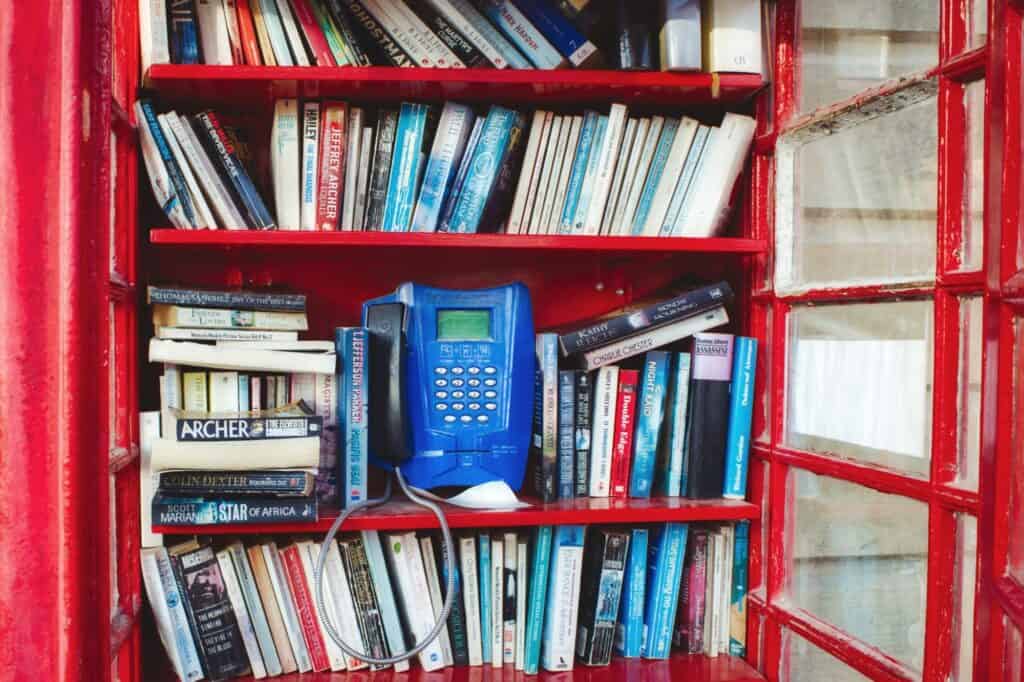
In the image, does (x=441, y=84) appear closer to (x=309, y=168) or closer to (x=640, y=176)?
(x=309, y=168)

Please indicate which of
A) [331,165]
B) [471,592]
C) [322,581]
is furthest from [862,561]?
[331,165]

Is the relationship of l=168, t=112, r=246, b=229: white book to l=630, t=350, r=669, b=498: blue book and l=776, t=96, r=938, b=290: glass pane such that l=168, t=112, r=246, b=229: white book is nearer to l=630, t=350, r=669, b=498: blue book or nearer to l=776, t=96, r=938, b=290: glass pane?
l=630, t=350, r=669, b=498: blue book

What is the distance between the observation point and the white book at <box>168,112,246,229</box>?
4.90 ft

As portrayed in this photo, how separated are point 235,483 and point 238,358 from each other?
0.20 m

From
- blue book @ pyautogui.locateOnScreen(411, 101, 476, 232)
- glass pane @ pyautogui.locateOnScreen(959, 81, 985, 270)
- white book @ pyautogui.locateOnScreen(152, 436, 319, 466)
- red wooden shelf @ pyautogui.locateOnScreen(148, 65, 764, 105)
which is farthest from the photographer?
blue book @ pyautogui.locateOnScreen(411, 101, 476, 232)

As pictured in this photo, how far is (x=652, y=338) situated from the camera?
1599 millimetres

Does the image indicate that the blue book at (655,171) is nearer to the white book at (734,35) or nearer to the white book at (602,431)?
the white book at (734,35)

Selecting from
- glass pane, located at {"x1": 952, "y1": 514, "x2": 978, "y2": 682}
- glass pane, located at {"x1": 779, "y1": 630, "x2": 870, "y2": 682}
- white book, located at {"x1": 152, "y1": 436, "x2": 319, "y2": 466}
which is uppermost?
white book, located at {"x1": 152, "y1": 436, "x2": 319, "y2": 466}

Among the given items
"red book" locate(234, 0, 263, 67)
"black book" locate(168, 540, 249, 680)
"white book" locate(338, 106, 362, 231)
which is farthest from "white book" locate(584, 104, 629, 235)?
"black book" locate(168, 540, 249, 680)

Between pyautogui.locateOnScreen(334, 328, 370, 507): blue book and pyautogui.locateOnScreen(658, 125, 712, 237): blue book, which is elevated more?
pyautogui.locateOnScreen(658, 125, 712, 237): blue book

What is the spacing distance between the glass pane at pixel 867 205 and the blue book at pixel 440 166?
611 mm

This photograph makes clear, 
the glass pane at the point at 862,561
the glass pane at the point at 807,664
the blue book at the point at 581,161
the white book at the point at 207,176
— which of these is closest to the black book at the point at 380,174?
the white book at the point at 207,176

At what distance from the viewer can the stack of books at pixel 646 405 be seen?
158 centimetres

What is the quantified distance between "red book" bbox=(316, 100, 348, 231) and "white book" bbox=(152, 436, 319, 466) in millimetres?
402
